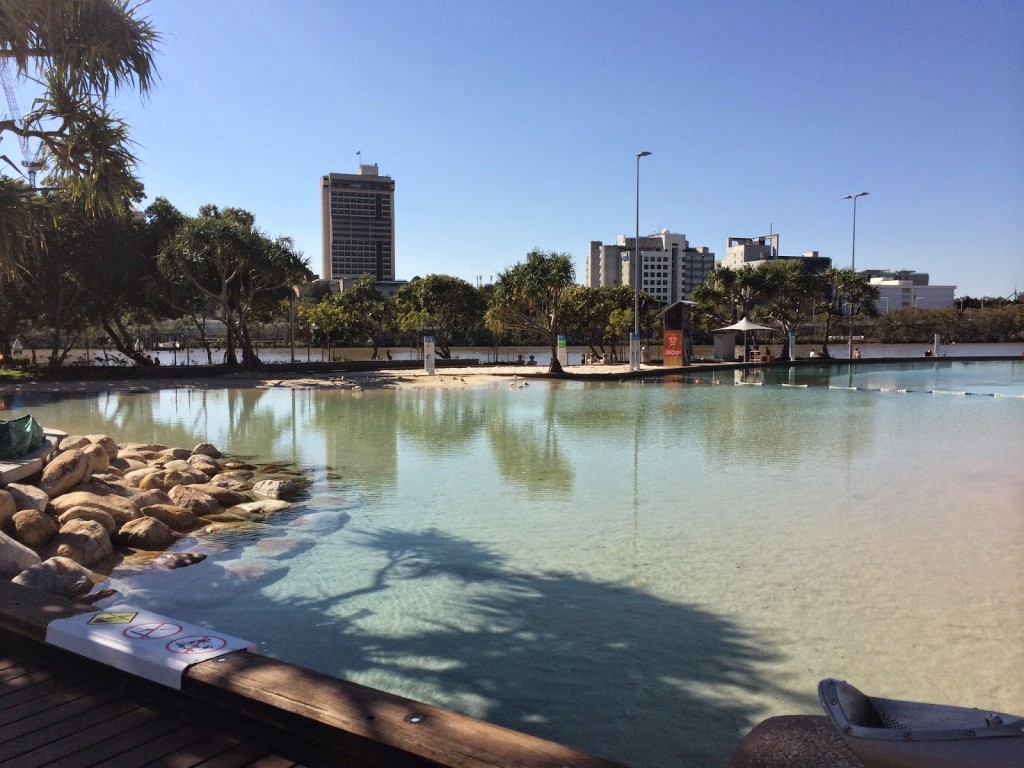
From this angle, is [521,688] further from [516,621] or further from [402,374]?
[402,374]

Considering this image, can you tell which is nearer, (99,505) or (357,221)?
Result: (99,505)

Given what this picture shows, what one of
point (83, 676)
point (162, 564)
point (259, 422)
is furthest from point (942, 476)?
point (259, 422)

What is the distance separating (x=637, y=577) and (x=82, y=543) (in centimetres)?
557

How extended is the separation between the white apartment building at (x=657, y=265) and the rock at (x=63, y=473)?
171069mm

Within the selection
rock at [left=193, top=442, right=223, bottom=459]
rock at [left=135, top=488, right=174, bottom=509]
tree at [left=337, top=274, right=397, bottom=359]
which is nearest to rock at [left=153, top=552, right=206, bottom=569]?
rock at [left=135, top=488, right=174, bottom=509]

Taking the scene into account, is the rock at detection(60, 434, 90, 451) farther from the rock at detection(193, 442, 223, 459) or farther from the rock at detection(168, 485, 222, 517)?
the rock at detection(168, 485, 222, 517)

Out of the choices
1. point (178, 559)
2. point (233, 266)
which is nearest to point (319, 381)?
point (233, 266)

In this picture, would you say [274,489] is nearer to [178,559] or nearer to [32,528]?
[178,559]

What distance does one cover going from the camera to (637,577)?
727 centimetres

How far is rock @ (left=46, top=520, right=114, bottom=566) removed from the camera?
293 inches

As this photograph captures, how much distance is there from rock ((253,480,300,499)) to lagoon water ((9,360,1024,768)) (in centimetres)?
48

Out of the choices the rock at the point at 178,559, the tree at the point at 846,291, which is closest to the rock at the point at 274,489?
the rock at the point at 178,559

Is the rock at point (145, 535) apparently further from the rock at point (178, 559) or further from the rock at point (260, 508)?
the rock at point (260, 508)

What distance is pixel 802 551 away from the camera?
8062 millimetres
